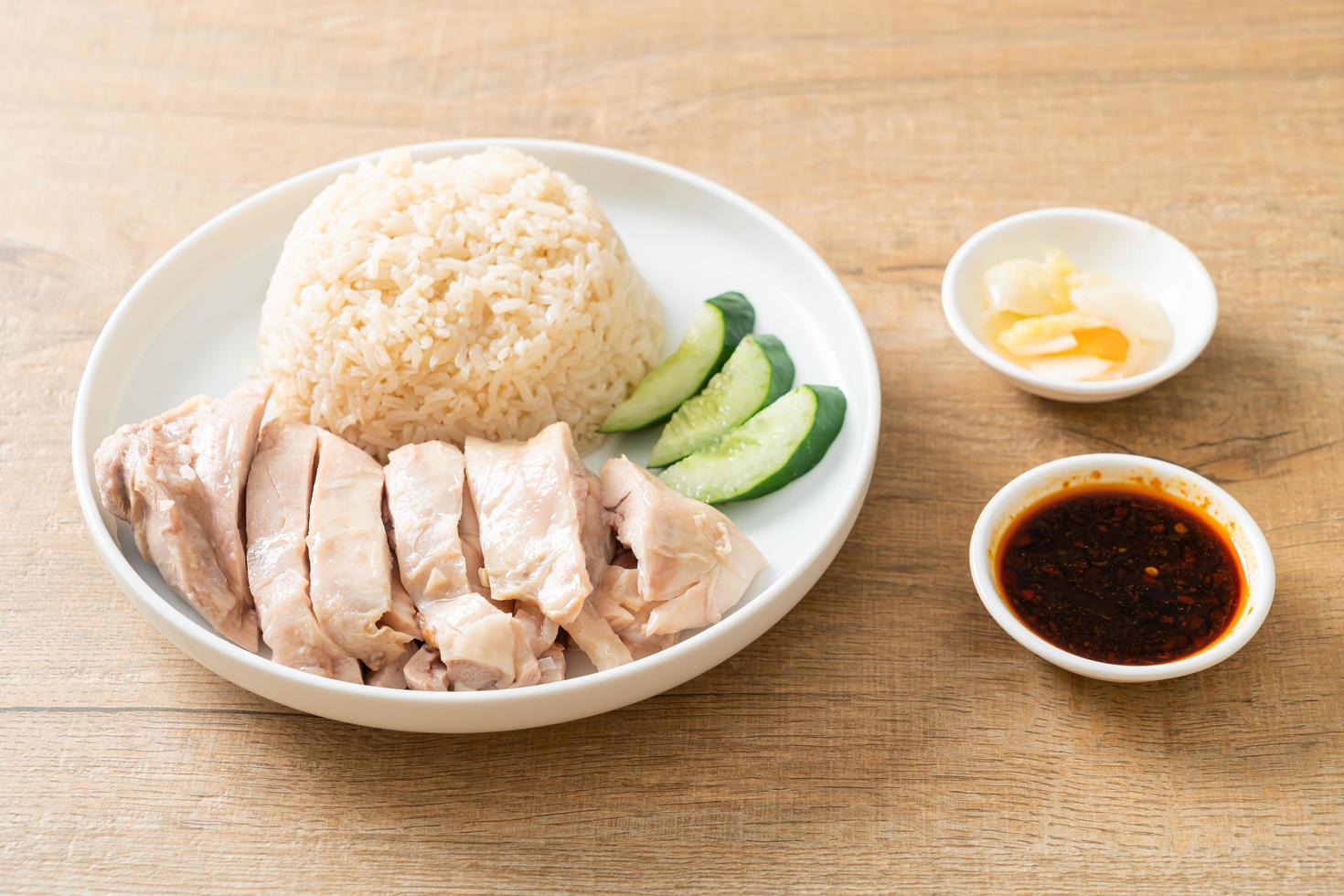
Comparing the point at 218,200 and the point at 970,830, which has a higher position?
the point at 218,200

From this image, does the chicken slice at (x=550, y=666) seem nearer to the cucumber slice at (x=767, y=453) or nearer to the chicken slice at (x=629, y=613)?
the chicken slice at (x=629, y=613)

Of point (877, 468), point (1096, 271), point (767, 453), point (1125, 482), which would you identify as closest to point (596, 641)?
point (767, 453)

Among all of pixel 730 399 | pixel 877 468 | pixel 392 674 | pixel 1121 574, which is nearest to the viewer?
pixel 392 674

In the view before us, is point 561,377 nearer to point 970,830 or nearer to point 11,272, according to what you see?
point 970,830

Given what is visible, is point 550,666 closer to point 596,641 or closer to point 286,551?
point 596,641

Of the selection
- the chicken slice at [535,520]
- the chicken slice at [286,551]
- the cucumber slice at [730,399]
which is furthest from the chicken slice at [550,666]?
the cucumber slice at [730,399]

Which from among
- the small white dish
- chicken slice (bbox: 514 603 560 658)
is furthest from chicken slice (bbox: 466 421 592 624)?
the small white dish

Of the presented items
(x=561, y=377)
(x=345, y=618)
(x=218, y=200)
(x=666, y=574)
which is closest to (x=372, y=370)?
(x=561, y=377)

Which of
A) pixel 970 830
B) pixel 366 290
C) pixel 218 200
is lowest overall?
pixel 970 830

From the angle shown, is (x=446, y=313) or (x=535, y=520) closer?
(x=535, y=520)
